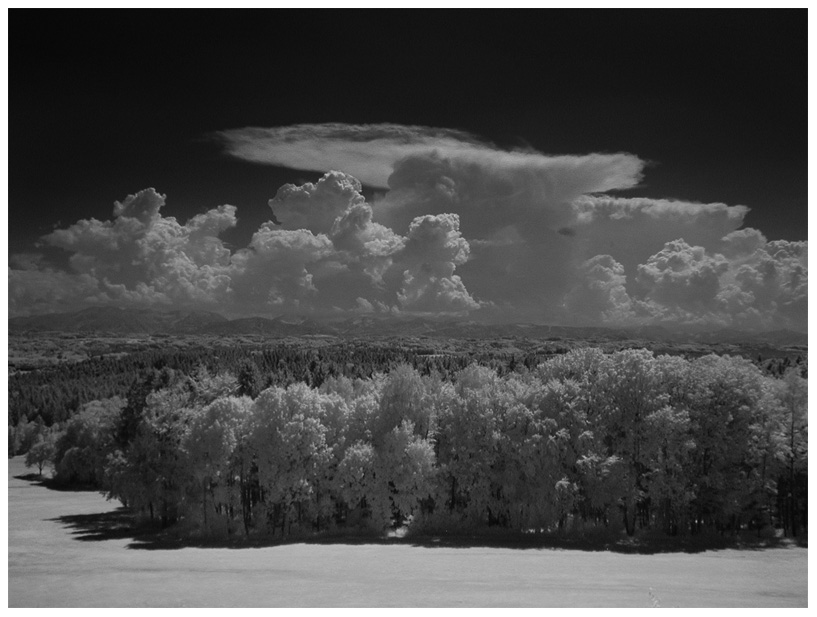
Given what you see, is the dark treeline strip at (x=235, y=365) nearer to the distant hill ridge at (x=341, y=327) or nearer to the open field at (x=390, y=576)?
the distant hill ridge at (x=341, y=327)

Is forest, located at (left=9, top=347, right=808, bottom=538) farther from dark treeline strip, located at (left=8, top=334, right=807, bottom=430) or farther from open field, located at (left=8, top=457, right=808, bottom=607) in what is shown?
open field, located at (left=8, top=457, right=808, bottom=607)

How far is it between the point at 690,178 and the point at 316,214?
9725 mm

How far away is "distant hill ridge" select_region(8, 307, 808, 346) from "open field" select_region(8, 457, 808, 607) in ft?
18.4

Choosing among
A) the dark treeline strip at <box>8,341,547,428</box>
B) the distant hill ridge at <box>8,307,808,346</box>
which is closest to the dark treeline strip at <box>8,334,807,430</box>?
the dark treeline strip at <box>8,341,547,428</box>

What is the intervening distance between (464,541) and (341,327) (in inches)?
294

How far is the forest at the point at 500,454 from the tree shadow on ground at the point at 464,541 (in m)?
0.36

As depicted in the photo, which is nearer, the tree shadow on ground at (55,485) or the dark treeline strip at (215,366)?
the dark treeline strip at (215,366)

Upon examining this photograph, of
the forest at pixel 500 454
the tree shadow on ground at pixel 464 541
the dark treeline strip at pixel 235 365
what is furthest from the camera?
the dark treeline strip at pixel 235 365

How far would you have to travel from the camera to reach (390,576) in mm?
14602

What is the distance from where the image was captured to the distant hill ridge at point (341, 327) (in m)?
18.9

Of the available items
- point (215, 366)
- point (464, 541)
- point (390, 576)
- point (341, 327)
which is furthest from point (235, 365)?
point (390, 576)

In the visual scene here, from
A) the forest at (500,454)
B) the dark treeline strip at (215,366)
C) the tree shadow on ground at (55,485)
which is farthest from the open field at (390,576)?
the tree shadow on ground at (55,485)

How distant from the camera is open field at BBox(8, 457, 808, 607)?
540 inches
